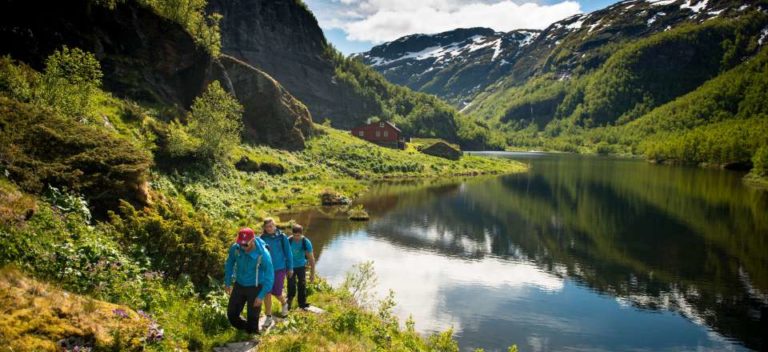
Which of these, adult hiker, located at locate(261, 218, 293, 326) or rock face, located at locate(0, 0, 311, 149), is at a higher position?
rock face, located at locate(0, 0, 311, 149)

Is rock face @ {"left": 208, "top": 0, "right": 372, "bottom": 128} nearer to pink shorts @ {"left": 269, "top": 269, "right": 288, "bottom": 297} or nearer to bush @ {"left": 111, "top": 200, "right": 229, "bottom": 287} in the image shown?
bush @ {"left": 111, "top": 200, "right": 229, "bottom": 287}

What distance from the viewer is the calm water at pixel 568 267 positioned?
23.5 m

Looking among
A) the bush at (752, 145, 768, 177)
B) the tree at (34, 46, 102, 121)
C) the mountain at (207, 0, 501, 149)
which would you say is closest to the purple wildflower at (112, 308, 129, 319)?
the tree at (34, 46, 102, 121)

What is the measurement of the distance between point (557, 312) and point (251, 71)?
66315 mm

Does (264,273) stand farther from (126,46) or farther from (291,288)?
(126,46)

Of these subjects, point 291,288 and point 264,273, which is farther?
point 291,288

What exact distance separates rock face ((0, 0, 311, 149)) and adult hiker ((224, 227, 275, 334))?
35.8 meters

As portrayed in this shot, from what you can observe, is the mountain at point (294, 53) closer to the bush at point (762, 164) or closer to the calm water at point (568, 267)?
the calm water at point (568, 267)

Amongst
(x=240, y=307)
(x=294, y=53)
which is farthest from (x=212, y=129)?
(x=294, y=53)

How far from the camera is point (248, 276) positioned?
1273 cm

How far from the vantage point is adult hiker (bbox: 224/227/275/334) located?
41.7 feet

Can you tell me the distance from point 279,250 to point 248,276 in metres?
2.58

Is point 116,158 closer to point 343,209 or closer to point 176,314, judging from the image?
point 176,314

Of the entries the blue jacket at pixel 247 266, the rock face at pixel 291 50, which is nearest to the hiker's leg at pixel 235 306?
the blue jacket at pixel 247 266
